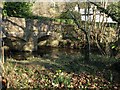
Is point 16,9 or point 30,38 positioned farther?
point 16,9

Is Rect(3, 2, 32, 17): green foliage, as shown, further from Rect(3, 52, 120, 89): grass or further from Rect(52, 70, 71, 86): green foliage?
Rect(52, 70, 71, 86): green foliage

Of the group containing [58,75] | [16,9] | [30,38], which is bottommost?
[58,75]

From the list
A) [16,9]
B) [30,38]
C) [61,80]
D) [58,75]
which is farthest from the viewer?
[16,9]

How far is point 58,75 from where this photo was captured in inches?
554

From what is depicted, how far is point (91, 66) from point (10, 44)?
8.06 meters

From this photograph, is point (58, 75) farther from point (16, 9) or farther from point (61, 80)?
point (16, 9)

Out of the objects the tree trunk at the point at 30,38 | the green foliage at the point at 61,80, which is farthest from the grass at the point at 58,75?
the tree trunk at the point at 30,38

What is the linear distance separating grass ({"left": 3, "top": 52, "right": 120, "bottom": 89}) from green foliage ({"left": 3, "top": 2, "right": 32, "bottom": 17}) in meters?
8.55

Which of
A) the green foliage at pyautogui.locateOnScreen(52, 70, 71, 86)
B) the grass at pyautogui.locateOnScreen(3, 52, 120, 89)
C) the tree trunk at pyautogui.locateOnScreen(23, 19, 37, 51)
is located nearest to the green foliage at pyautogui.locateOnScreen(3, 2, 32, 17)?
the tree trunk at pyautogui.locateOnScreen(23, 19, 37, 51)

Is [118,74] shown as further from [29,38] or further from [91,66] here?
[29,38]

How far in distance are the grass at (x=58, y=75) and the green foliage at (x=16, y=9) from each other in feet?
28.1

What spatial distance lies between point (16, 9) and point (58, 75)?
11423 millimetres

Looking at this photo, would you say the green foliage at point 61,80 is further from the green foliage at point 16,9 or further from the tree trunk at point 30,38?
the green foliage at point 16,9

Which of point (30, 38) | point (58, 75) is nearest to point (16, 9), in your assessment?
point (30, 38)
